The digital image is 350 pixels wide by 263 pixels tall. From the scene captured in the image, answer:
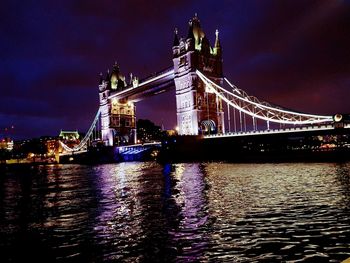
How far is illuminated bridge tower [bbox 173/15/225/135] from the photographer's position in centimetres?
6794

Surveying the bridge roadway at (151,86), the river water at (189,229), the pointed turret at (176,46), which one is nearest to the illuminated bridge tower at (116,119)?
the bridge roadway at (151,86)

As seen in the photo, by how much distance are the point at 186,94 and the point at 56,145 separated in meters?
109

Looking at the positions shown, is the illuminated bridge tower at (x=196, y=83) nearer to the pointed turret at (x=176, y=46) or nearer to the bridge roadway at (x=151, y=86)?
the pointed turret at (x=176, y=46)

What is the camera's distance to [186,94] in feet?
229

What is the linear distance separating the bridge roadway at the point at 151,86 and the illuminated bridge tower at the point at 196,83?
5181 millimetres

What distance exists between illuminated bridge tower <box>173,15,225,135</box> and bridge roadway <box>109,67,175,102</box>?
17.0 feet

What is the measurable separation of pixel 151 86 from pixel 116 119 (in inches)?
1012

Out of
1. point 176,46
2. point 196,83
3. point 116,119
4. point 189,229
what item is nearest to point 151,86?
point 176,46

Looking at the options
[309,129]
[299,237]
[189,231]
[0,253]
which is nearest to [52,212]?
[0,253]

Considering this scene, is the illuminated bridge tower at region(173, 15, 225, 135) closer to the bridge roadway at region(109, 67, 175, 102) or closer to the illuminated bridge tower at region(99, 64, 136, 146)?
the bridge roadway at region(109, 67, 175, 102)

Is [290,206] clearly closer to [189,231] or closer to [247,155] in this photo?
[189,231]

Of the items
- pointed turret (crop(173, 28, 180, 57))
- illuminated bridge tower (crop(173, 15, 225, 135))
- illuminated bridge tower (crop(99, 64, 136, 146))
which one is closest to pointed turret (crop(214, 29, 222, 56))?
illuminated bridge tower (crop(173, 15, 225, 135))

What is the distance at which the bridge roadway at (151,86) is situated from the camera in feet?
257

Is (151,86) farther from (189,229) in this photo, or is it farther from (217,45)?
(189,229)
